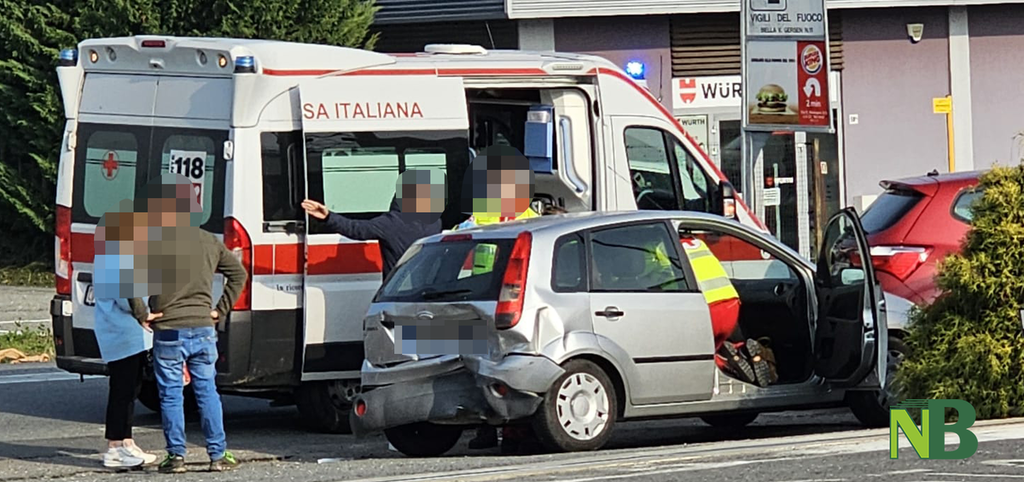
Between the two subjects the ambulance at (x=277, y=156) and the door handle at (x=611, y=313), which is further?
the ambulance at (x=277, y=156)

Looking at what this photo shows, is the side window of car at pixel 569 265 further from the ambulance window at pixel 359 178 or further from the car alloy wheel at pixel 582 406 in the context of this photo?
the ambulance window at pixel 359 178

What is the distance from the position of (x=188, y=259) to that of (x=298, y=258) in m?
1.48

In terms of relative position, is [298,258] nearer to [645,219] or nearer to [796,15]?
[645,219]

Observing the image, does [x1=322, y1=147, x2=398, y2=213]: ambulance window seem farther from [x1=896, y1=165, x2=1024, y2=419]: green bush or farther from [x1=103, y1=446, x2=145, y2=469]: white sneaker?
[x1=896, y1=165, x2=1024, y2=419]: green bush

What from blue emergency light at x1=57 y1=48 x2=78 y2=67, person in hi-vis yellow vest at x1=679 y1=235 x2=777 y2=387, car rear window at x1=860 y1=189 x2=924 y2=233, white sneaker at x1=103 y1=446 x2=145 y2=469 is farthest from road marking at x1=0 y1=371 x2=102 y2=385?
car rear window at x1=860 y1=189 x2=924 y2=233

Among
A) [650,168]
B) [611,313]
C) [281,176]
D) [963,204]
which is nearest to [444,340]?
[611,313]

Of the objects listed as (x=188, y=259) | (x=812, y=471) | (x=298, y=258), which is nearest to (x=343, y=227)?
(x=298, y=258)

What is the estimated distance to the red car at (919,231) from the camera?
34.8 ft

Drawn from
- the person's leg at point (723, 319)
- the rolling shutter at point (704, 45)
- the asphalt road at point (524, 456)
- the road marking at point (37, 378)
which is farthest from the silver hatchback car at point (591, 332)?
the rolling shutter at point (704, 45)

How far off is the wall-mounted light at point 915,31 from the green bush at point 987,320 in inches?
646

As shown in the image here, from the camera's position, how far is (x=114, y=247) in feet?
29.8

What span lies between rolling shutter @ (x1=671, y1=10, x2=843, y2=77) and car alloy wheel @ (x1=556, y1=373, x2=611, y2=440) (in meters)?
16.3
